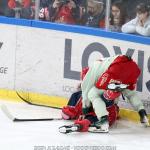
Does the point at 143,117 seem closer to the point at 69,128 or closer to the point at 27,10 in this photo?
the point at 69,128

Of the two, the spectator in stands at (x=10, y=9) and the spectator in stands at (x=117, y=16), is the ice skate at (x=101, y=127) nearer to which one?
the spectator in stands at (x=117, y=16)

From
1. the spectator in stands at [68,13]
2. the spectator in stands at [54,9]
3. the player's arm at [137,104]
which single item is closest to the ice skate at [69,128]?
the player's arm at [137,104]

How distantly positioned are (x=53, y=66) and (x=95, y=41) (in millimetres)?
452

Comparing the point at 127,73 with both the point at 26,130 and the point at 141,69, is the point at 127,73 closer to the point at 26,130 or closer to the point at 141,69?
the point at 141,69

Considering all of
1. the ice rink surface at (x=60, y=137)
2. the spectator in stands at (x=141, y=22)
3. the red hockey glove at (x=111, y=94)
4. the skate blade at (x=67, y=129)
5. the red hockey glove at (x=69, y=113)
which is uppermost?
the spectator in stands at (x=141, y=22)

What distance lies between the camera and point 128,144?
4.75m

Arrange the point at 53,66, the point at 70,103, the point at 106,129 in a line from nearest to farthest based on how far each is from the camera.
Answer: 1. the point at 106,129
2. the point at 70,103
3. the point at 53,66

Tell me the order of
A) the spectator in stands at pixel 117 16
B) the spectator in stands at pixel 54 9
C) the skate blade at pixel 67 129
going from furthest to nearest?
the spectator in stands at pixel 54 9
the spectator in stands at pixel 117 16
the skate blade at pixel 67 129

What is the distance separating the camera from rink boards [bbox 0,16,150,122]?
5383 mm

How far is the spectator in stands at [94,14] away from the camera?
559cm

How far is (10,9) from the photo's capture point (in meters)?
6.05

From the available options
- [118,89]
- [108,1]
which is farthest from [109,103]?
[108,1]

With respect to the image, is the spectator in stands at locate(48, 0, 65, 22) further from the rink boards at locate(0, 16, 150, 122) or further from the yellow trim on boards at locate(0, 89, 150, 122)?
the yellow trim on boards at locate(0, 89, 150, 122)

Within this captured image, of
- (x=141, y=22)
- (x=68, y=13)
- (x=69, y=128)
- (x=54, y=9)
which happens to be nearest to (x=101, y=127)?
(x=69, y=128)
